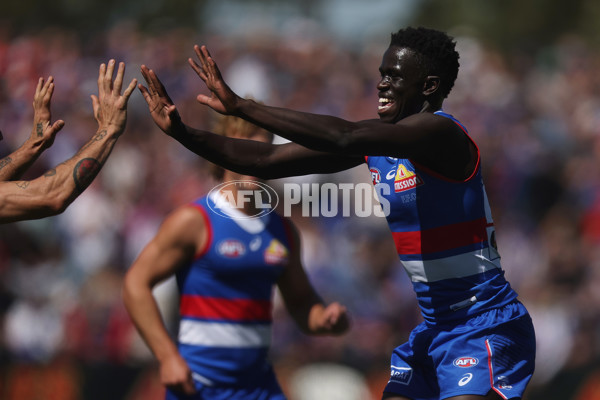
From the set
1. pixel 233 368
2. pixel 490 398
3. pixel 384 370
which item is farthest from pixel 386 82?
pixel 384 370

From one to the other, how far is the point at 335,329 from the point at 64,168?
2.06 m

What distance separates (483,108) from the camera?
35.6 feet

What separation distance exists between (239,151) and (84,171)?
823 millimetres

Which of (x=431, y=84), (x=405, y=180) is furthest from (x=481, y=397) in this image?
(x=431, y=84)

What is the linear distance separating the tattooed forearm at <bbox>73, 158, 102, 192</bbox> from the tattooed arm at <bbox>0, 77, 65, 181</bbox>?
46cm

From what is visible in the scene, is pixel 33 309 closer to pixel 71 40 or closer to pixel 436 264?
pixel 71 40

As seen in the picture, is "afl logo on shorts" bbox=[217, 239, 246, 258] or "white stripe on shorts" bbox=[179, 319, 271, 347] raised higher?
"afl logo on shorts" bbox=[217, 239, 246, 258]

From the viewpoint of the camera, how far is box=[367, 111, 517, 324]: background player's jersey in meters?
4.27

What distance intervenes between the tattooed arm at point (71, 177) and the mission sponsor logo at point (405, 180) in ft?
4.69

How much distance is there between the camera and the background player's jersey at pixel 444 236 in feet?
14.0

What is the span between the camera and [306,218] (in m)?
9.40

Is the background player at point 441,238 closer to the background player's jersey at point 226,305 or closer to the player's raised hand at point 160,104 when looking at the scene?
the player's raised hand at point 160,104

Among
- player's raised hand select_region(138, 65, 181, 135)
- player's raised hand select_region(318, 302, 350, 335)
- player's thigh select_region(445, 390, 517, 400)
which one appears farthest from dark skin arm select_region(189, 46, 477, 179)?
player's raised hand select_region(318, 302, 350, 335)

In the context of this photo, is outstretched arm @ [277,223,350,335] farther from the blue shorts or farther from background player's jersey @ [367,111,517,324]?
background player's jersey @ [367,111,517,324]
